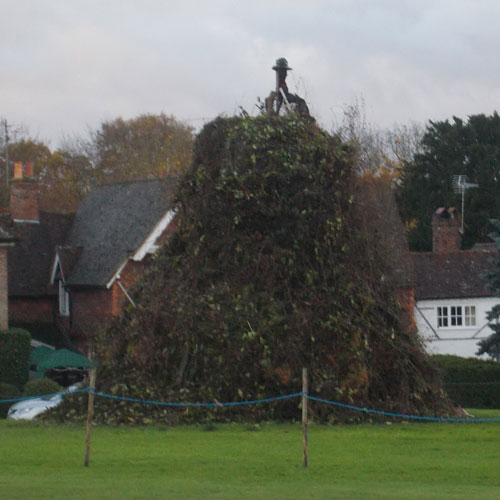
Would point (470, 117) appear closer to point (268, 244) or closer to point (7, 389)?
point (7, 389)

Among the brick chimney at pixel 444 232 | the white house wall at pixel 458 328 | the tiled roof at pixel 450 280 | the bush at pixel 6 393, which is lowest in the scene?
the bush at pixel 6 393

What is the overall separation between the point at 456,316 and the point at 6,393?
2677cm

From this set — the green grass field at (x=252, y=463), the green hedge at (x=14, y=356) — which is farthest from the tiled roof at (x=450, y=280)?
the green grass field at (x=252, y=463)

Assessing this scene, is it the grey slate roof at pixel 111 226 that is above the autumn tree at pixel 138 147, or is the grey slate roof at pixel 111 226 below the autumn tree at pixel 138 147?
below

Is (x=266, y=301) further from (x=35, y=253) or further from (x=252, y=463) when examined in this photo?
(x=35, y=253)

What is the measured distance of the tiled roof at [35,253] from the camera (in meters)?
46.7

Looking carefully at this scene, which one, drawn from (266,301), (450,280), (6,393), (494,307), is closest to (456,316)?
(450,280)

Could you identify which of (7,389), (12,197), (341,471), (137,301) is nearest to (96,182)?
(12,197)

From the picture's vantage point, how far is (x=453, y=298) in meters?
54.8

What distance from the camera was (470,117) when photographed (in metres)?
64.7

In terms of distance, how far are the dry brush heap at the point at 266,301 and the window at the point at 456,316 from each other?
31494mm

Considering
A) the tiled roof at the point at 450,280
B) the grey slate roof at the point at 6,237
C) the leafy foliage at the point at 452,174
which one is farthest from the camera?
the leafy foliage at the point at 452,174

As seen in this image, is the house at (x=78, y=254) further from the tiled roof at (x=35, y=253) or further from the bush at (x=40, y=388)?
the bush at (x=40, y=388)

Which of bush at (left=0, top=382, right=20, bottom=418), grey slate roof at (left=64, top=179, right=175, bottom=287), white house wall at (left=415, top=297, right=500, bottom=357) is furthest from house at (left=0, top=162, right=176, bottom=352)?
white house wall at (left=415, top=297, right=500, bottom=357)
